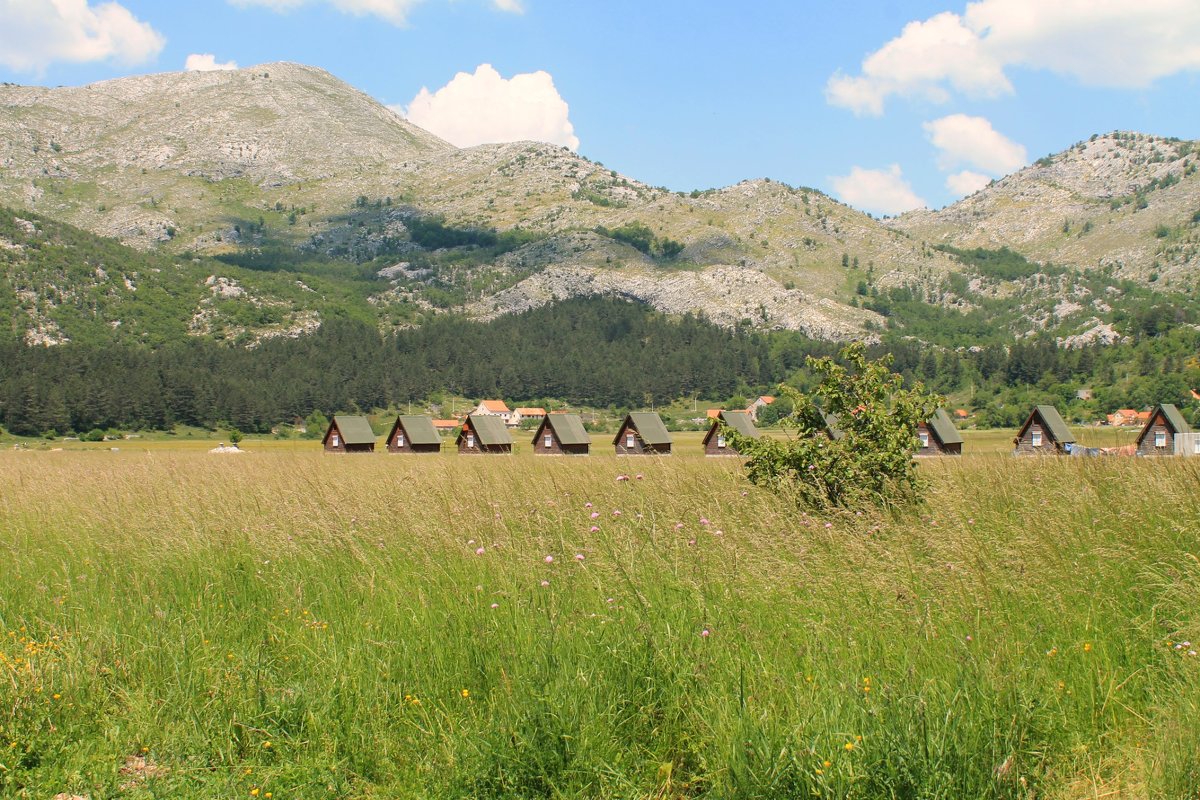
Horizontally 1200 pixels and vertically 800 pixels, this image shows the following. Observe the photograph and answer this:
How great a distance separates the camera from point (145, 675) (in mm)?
5695

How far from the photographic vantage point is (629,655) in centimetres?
518

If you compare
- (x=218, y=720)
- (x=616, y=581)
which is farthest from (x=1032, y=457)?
(x=218, y=720)

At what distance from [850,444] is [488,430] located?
4984 cm

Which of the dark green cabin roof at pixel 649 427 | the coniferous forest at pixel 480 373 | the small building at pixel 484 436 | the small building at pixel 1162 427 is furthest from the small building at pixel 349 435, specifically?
the coniferous forest at pixel 480 373

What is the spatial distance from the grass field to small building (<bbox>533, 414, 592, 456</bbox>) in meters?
53.1

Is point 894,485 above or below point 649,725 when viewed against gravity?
above

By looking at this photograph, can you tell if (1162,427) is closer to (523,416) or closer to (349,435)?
(349,435)

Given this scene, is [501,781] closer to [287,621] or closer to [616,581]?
[616,581]

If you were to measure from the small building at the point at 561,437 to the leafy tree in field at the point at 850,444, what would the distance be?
50960mm

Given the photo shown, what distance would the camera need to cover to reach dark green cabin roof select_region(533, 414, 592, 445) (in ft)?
203

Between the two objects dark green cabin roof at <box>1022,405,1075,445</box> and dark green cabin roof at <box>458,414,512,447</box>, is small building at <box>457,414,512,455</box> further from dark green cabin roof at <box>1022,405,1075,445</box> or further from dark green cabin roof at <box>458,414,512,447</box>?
dark green cabin roof at <box>1022,405,1075,445</box>

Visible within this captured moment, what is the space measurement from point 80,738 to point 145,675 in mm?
655

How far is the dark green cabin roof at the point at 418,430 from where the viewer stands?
6197cm

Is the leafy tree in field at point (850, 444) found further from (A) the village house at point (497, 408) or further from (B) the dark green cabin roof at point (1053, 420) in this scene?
(A) the village house at point (497, 408)
